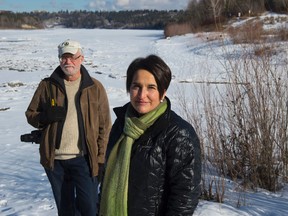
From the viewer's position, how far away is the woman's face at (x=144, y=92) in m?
2.02

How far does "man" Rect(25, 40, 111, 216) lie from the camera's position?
3178 millimetres

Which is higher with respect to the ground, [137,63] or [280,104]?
[137,63]

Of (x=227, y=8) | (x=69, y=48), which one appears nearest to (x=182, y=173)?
(x=69, y=48)

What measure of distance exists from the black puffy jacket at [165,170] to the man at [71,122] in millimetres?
1280

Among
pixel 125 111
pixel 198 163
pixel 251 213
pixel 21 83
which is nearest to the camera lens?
pixel 198 163

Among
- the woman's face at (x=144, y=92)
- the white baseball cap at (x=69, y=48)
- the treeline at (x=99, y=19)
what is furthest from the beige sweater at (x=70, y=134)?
the treeline at (x=99, y=19)

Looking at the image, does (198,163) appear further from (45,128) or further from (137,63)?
(45,128)

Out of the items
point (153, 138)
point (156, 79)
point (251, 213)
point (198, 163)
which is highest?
point (156, 79)

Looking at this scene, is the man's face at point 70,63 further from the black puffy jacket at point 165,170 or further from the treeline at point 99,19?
the treeline at point 99,19

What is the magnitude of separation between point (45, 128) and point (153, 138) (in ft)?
4.97

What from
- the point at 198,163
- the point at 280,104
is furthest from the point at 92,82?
the point at 280,104

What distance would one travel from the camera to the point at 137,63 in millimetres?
2041

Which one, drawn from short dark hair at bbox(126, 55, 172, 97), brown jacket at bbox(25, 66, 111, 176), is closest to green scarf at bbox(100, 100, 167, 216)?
short dark hair at bbox(126, 55, 172, 97)

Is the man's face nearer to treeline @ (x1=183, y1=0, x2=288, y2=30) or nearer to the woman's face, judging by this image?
the woman's face
